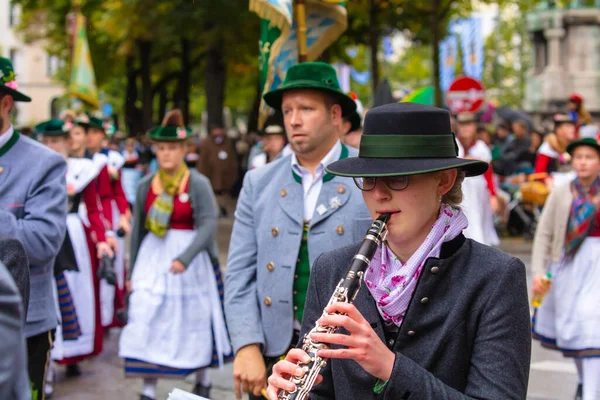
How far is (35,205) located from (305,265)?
1.26 meters

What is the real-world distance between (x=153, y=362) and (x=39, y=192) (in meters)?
2.81

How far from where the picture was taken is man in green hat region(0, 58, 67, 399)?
14.3ft

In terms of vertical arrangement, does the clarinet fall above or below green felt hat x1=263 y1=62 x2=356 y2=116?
below

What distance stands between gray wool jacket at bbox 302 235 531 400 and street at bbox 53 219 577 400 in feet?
15.3

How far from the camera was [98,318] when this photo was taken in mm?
8555

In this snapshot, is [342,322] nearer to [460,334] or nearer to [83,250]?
[460,334]

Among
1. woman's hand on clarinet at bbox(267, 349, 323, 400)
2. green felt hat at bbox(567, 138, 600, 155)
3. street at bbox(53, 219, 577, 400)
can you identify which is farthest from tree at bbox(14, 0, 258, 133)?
woman's hand on clarinet at bbox(267, 349, 323, 400)

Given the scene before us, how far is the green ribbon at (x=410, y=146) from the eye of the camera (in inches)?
107

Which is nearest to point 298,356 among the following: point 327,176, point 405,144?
point 405,144

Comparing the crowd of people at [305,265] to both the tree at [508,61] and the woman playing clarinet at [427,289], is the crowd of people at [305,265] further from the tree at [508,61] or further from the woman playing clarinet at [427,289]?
the tree at [508,61]

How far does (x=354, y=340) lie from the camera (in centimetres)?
239

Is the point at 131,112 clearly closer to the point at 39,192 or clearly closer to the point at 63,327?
the point at 63,327

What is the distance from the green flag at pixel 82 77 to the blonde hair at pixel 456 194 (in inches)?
477

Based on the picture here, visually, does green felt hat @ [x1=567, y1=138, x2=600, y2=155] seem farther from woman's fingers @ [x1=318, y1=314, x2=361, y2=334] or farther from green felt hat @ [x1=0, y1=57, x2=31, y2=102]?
woman's fingers @ [x1=318, y1=314, x2=361, y2=334]
